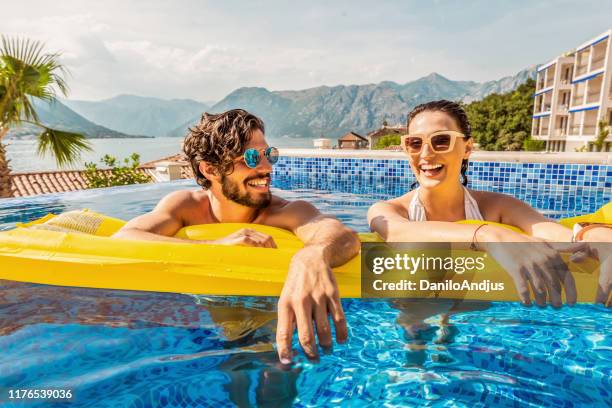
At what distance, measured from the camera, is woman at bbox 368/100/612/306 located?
61.9 inches

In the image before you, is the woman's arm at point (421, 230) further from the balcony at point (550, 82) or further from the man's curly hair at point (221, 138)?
the balcony at point (550, 82)

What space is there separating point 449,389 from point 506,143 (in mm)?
45823

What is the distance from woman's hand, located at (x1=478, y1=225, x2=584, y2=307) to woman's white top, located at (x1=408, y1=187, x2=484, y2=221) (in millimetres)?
708

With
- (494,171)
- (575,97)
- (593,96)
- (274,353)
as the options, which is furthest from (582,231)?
(575,97)

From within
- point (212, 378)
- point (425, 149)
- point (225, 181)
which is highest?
point (425, 149)

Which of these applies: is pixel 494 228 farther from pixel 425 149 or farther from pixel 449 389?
pixel 449 389

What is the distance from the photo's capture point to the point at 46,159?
7.44 m

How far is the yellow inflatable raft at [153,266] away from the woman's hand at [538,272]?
0.15m

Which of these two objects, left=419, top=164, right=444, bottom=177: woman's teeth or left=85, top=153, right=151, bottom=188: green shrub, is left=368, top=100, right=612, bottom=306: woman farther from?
left=85, top=153, right=151, bottom=188: green shrub

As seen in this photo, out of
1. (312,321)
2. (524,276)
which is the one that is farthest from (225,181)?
(524,276)

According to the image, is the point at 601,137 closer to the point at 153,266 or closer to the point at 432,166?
the point at 432,166

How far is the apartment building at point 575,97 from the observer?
2969cm

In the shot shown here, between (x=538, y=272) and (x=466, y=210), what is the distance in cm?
84

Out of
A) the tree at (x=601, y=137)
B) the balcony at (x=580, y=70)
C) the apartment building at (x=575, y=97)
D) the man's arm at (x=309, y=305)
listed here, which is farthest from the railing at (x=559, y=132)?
the man's arm at (x=309, y=305)
